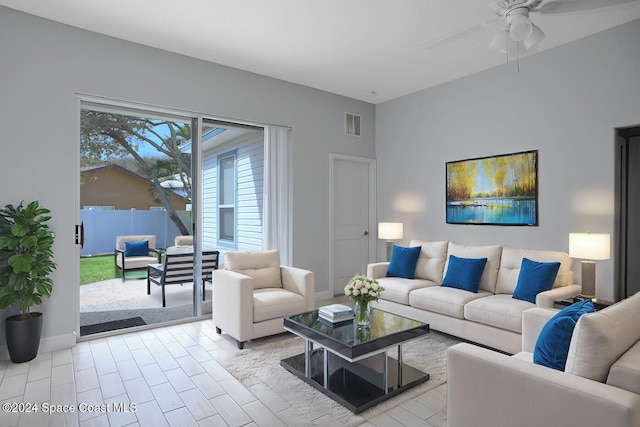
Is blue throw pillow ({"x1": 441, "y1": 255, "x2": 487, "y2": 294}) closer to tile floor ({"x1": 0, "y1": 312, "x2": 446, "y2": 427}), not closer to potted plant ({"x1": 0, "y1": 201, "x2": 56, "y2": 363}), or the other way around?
tile floor ({"x1": 0, "y1": 312, "x2": 446, "y2": 427})

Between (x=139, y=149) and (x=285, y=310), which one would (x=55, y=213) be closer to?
(x=139, y=149)

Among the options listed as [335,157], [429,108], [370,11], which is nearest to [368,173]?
[335,157]

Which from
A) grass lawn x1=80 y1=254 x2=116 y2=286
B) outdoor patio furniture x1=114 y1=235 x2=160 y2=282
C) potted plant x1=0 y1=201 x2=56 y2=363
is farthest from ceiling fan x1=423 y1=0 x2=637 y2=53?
grass lawn x1=80 y1=254 x2=116 y2=286

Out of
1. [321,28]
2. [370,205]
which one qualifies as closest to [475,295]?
[370,205]

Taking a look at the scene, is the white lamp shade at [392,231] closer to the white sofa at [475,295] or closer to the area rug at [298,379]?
the white sofa at [475,295]

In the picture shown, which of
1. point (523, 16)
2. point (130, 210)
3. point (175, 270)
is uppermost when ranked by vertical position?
point (523, 16)

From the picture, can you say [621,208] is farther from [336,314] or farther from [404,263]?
[336,314]

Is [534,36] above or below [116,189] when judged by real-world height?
above

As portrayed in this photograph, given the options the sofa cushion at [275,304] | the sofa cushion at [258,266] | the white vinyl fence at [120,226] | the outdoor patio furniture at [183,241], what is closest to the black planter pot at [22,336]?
the white vinyl fence at [120,226]

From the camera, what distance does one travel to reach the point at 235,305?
11.8 ft

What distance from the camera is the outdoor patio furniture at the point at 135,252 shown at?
4.12m

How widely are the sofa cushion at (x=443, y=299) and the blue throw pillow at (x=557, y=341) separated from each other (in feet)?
5.92

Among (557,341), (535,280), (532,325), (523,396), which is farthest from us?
(535,280)

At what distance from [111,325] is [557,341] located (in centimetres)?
405
